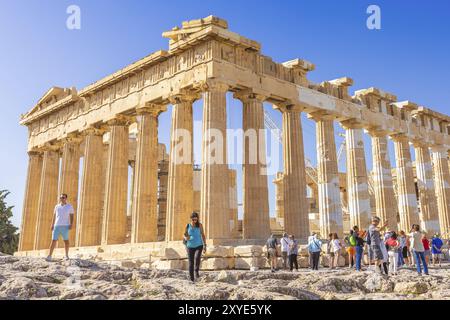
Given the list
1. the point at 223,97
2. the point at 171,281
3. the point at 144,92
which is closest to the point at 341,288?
the point at 171,281

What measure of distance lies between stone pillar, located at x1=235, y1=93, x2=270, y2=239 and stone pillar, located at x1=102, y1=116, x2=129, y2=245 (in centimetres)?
723

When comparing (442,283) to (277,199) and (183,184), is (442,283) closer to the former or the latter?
(183,184)

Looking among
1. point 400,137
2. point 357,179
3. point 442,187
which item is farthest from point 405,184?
point 357,179

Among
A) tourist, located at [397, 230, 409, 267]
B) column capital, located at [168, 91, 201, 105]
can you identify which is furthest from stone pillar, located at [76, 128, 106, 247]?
tourist, located at [397, 230, 409, 267]

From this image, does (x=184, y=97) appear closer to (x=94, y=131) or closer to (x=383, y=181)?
(x=94, y=131)

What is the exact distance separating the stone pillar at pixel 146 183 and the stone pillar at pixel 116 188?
204 cm

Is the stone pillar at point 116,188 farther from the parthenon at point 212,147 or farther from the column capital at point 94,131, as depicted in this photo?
the column capital at point 94,131

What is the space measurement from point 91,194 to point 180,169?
825cm

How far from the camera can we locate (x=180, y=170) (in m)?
22.3

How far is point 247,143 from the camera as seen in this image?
22.6m

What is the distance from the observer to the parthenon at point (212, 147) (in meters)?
21.9

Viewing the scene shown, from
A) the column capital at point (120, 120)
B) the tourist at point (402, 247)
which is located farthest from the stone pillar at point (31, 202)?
the tourist at point (402, 247)
